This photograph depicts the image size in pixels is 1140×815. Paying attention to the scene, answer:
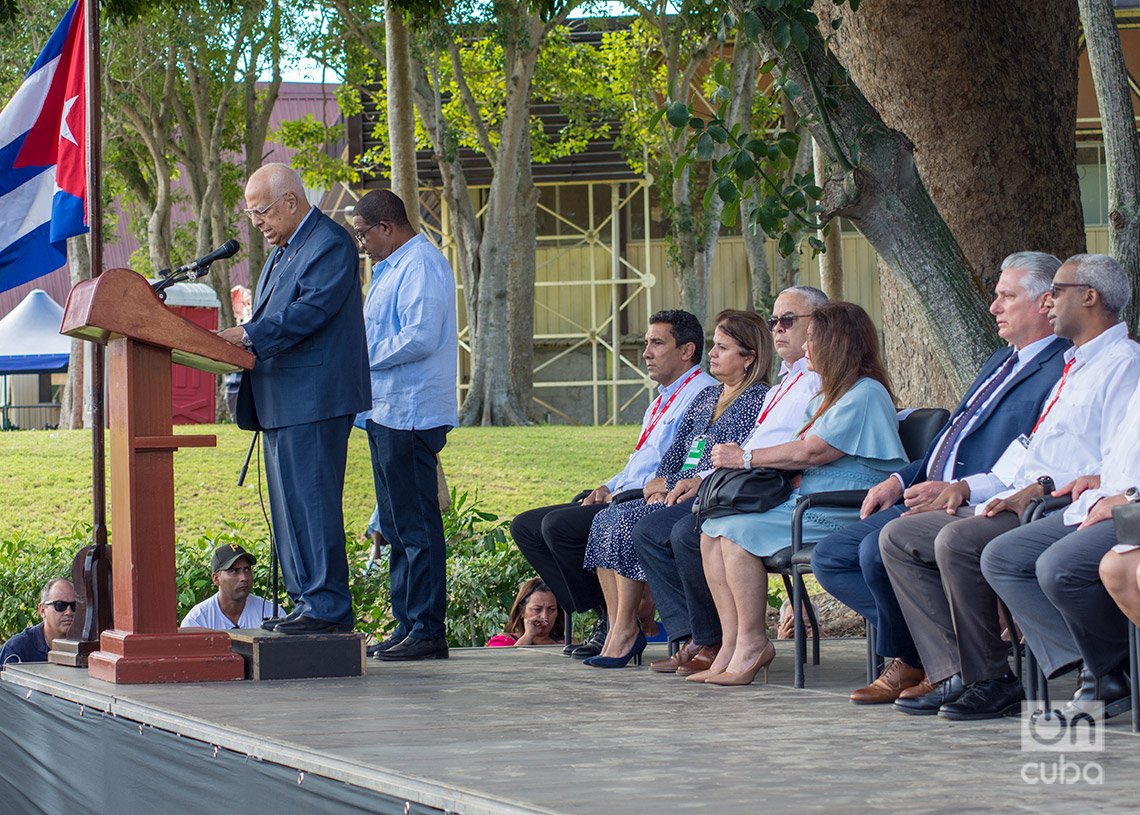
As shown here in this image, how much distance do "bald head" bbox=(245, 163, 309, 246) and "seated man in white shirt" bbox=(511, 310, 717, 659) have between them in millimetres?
1662

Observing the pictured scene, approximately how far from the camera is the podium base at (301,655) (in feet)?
19.3

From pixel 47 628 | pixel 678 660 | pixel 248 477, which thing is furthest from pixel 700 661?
pixel 248 477

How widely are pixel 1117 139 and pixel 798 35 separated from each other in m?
2.29

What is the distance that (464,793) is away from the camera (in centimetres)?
336

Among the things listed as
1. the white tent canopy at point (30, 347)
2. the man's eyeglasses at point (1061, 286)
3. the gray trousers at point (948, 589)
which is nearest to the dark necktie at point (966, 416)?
the gray trousers at point (948, 589)

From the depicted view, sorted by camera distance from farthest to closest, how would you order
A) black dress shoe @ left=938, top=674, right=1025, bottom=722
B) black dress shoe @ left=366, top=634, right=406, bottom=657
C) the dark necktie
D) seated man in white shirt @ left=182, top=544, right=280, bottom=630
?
seated man in white shirt @ left=182, top=544, right=280, bottom=630, black dress shoe @ left=366, top=634, right=406, bottom=657, the dark necktie, black dress shoe @ left=938, top=674, right=1025, bottom=722

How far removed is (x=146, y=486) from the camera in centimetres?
577

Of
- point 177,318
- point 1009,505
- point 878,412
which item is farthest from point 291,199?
point 1009,505

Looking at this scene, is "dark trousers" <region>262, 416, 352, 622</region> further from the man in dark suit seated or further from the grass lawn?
the grass lawn

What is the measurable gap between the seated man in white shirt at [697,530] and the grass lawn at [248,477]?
10.0 metres

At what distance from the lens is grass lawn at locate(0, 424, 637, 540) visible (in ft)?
56.7

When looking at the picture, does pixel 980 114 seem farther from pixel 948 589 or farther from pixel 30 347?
pixel 30 347

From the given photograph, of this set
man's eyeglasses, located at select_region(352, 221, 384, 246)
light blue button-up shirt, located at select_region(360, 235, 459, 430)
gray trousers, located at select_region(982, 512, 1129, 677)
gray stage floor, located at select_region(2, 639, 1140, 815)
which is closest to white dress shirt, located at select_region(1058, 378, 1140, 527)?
gray trousers, located at select_region(982, 512, 1129, 677)

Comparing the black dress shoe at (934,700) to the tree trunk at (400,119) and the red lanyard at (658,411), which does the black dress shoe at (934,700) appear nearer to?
the red lanyard at (658,411)
